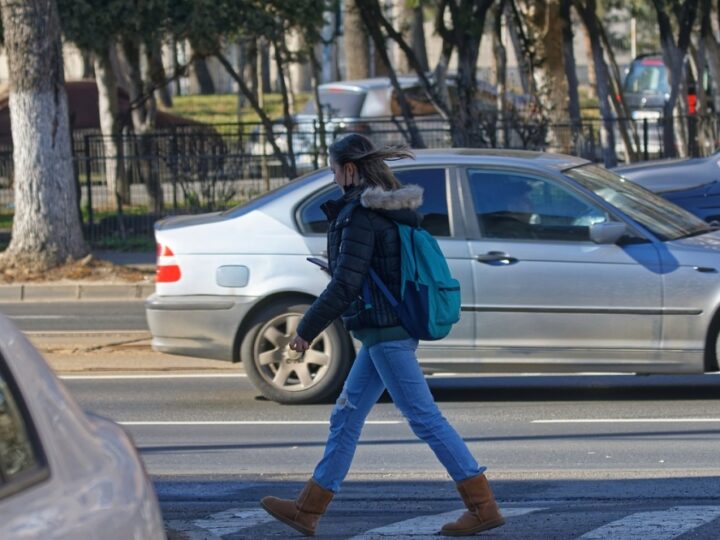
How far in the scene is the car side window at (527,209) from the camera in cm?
845

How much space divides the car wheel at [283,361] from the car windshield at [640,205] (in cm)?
187

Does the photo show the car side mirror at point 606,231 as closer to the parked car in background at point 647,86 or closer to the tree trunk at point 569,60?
the tree trunk at point 569,60

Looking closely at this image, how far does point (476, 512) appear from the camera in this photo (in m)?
5.41

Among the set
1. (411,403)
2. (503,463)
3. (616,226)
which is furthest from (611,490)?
(616,226)

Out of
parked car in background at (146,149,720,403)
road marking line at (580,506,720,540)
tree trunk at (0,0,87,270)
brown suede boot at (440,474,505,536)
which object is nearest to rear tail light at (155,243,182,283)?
parked car in background at (146,149,720,403)

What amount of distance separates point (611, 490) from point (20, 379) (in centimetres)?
417

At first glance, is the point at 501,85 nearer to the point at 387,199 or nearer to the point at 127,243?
the point at 127,243

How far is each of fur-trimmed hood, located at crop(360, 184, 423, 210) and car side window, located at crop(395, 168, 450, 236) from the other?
3.13 m

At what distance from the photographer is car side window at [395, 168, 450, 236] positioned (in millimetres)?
8570

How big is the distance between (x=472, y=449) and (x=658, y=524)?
2112 mm

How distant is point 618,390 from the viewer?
9.11 meters

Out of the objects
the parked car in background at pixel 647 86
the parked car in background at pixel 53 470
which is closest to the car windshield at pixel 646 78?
the parked car in background at pixel 647 86

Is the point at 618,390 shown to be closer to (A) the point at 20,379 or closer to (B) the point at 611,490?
(B) the point at 611,490

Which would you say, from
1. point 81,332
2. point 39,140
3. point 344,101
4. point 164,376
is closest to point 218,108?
point 344,101
